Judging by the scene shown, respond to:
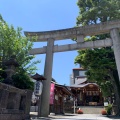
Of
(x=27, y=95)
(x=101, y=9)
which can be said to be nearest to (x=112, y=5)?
(x=101, y=9)

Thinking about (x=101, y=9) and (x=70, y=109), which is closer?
(x=101, y=9)

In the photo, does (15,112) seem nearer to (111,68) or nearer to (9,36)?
(9,36)

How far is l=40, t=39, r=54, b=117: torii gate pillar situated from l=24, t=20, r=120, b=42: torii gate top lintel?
0.65 m

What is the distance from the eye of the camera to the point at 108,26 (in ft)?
46.0

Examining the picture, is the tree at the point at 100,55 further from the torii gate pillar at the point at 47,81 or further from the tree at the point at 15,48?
Answer: the tree at the point at 15,48

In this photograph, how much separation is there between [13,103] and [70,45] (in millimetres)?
7681

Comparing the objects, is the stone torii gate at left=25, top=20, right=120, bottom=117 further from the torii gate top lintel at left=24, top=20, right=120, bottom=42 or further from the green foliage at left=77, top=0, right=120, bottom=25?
the green foliage at left=77, top=0, right=120, bottom=25

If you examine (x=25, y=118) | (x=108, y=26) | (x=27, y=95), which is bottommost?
(x=25, y=118)

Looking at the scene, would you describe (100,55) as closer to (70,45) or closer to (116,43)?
(116,43)

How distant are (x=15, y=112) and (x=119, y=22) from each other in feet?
34.5

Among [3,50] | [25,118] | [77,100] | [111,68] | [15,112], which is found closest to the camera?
[15,112]

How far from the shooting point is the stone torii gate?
1295 centimetres

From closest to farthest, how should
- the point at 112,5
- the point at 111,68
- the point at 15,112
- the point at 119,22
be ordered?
the point at 15,112, the point at 119,22, the point at 111,68, the point at 112,5

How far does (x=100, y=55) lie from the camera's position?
16.2m
